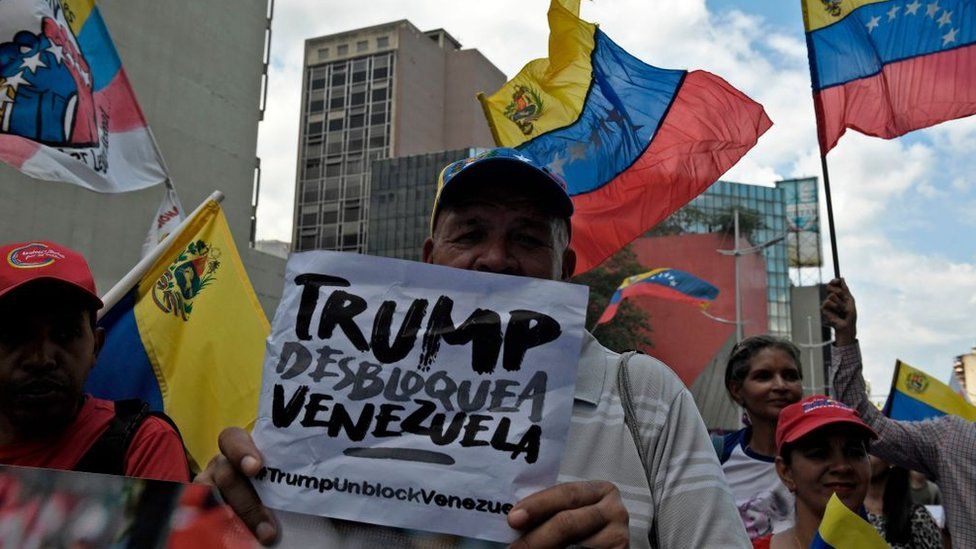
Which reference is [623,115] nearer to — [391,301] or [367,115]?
[391,301]

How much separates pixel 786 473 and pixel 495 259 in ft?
6.06

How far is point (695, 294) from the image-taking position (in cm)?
1964

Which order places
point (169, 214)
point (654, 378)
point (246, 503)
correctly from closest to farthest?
point (246, 503) < point (654, 378) < point (169, 214)

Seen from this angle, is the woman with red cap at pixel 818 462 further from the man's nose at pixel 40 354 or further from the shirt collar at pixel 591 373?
the man's nose at pixel 40 354

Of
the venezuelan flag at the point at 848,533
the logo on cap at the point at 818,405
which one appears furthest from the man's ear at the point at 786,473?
A: the venezuelan flag at the point at 848,533

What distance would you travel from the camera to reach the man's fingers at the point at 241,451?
1450 millimetres

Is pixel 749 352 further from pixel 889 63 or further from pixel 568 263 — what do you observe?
pixel 568 263

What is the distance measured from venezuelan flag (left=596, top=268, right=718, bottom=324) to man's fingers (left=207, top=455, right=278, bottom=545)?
17.6 metres

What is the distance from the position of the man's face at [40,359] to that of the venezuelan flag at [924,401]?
5827 millimetres

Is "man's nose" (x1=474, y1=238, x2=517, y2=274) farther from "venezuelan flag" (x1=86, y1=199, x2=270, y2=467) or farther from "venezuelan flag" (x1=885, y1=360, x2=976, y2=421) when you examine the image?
"venezuelan flag" (x1=885, y1=360, x2=976, y2=421)

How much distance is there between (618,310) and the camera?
129ft

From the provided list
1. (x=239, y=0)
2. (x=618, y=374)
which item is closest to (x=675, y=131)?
(x=618, y=374)

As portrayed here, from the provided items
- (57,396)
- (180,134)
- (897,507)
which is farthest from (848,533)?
(180,134)

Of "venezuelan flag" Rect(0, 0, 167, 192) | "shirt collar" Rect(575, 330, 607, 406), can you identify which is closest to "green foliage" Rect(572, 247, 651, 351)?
"venezuelan flag" Rect(0, 0, 167, 192)
